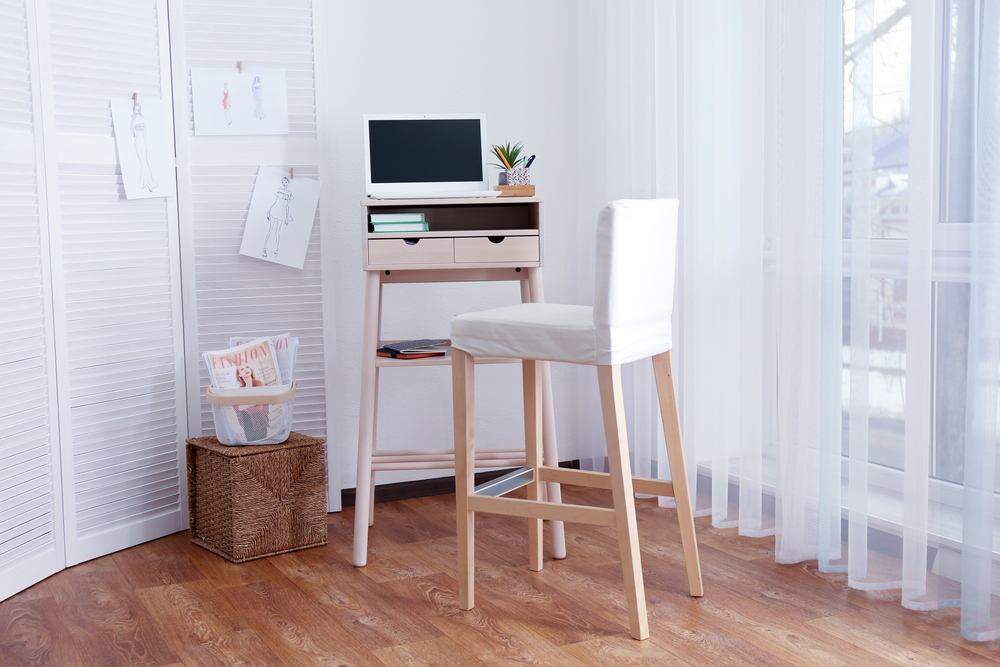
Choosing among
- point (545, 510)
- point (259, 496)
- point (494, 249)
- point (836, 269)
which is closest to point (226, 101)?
point (494, 249)

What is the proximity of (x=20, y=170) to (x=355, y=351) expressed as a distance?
1.05 metres

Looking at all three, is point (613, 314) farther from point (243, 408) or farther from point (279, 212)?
point (279, 212)

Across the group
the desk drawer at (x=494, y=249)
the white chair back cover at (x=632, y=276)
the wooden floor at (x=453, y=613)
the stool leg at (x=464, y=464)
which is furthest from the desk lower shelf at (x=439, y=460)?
the white chair back cover at (x=632, y=276)

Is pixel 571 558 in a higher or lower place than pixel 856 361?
lower

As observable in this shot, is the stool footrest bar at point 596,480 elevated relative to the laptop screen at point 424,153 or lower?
lower

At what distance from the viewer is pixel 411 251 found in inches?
86.1

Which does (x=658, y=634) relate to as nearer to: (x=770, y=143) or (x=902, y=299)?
(x=902, y=299)

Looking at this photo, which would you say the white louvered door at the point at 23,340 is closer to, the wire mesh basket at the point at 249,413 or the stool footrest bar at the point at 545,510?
the wire mesh basket at the point at 249,413

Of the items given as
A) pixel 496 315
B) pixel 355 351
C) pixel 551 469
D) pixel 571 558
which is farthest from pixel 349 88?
pixel 571 558

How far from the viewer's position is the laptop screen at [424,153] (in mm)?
2383

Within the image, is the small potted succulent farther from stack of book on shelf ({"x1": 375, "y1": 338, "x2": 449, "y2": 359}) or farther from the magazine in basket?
the magazine in basket

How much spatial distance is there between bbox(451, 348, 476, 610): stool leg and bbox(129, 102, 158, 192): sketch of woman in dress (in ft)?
3.54

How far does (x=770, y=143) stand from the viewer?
7.11 feet

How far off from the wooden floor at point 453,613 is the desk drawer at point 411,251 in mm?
756
